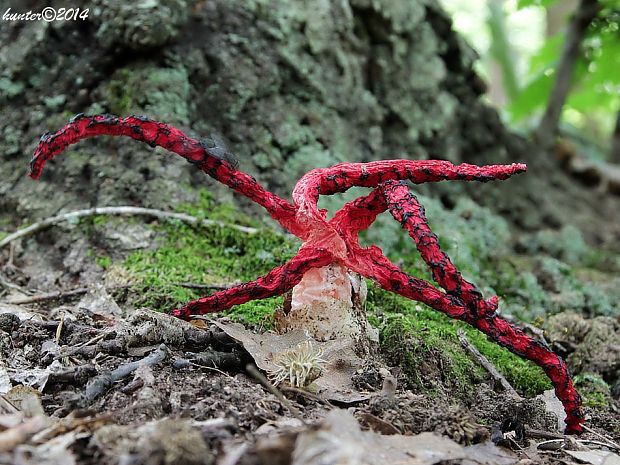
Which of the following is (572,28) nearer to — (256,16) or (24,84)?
(256,16)

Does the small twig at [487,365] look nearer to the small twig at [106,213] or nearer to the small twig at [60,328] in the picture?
the small twig at [106,213]

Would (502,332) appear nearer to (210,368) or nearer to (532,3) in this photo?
(210,368)

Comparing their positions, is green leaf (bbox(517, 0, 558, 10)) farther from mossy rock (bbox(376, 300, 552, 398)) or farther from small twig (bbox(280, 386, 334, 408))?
small twig (bbox(280, 386, 334, 408))

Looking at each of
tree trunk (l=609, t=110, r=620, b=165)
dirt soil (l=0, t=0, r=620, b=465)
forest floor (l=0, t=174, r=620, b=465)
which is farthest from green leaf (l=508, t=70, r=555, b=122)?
forest floor (l=0, t=174, r=620, b=465)

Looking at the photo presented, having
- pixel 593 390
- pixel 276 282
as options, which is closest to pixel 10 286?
pixel 276 282

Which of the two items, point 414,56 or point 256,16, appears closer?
point 256,16

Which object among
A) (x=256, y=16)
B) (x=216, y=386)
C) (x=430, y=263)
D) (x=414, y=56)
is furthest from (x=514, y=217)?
(x=216, y=386)

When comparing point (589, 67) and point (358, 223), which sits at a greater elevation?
point (589, 67)
